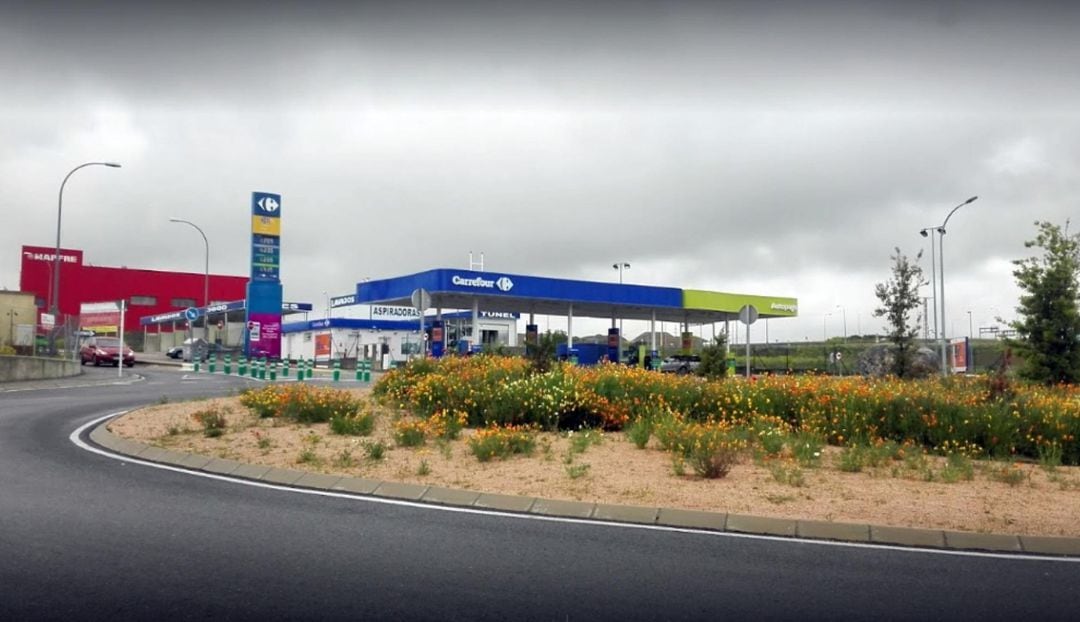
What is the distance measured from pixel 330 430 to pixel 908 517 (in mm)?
8761

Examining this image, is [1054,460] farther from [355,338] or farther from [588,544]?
[355,338]

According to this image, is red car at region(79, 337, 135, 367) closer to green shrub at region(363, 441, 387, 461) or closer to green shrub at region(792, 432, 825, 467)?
green shrub at region(363, 441, 387, 461)

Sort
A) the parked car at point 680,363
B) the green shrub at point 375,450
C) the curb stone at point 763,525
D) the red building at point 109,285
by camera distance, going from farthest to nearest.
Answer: the red building at point 109,285, the parked car at point 680,363, the green shrub at point 375,450, the curb stone at point 763,525

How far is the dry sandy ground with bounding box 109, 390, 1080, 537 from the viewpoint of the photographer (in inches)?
354

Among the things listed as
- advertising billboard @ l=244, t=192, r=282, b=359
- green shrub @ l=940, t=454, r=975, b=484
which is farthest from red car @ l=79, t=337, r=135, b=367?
green shrub @ l=940, t=454, r=975, b=484

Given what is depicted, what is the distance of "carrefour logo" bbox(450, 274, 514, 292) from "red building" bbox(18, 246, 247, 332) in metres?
56.1

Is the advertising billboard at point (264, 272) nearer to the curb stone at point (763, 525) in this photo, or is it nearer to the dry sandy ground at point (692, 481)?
the dry sandy ground at point (692, 481)

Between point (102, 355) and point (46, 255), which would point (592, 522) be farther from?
point (46, 255)

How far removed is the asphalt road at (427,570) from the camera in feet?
19.4

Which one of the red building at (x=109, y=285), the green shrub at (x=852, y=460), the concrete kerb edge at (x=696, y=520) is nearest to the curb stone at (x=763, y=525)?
the concrete kerb edge at (x=696, y=520)

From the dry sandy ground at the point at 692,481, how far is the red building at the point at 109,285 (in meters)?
78.1

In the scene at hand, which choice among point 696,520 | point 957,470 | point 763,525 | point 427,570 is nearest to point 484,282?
point 957,470

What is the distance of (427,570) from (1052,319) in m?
22.9

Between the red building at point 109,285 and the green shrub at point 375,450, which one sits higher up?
the red building at point 109,285
